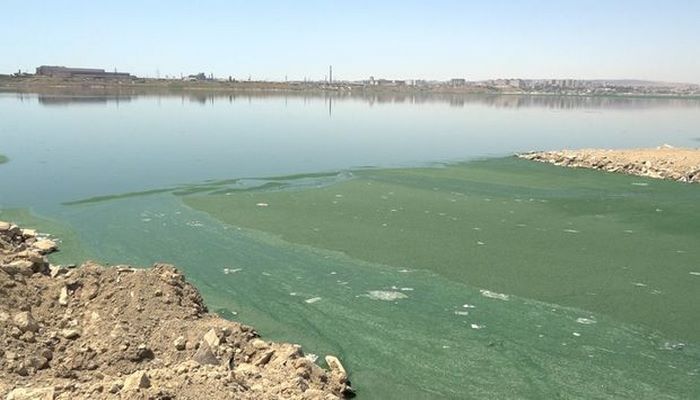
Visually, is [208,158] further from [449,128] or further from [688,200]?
[449,128]

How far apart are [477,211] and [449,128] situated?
25.3 m

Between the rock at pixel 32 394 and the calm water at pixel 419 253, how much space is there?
8.39 ft

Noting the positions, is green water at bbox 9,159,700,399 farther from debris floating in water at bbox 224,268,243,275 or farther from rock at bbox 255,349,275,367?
rock at bbox 255,349,275,367

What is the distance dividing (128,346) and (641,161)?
1857cm

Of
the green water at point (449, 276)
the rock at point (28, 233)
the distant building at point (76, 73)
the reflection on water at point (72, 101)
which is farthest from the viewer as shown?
the distant building at point (76, 73)

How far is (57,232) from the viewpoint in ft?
35.4

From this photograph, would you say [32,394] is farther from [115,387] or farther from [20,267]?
[20,267]

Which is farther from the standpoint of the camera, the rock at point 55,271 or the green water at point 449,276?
the rock at point 55,271

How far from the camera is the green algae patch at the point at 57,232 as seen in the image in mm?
9328

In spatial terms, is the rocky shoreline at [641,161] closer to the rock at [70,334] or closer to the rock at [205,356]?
the rock at [205,356]

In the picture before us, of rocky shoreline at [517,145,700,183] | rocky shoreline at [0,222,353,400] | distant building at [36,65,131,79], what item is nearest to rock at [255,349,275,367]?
rocky shoreline at [0,222,353,400]

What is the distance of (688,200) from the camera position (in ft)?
49.3

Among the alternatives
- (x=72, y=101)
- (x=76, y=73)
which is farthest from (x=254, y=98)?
(x=76, y=73)

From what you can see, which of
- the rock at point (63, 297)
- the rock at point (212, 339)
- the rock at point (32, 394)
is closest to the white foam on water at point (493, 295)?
the rock at point (212, 339)
